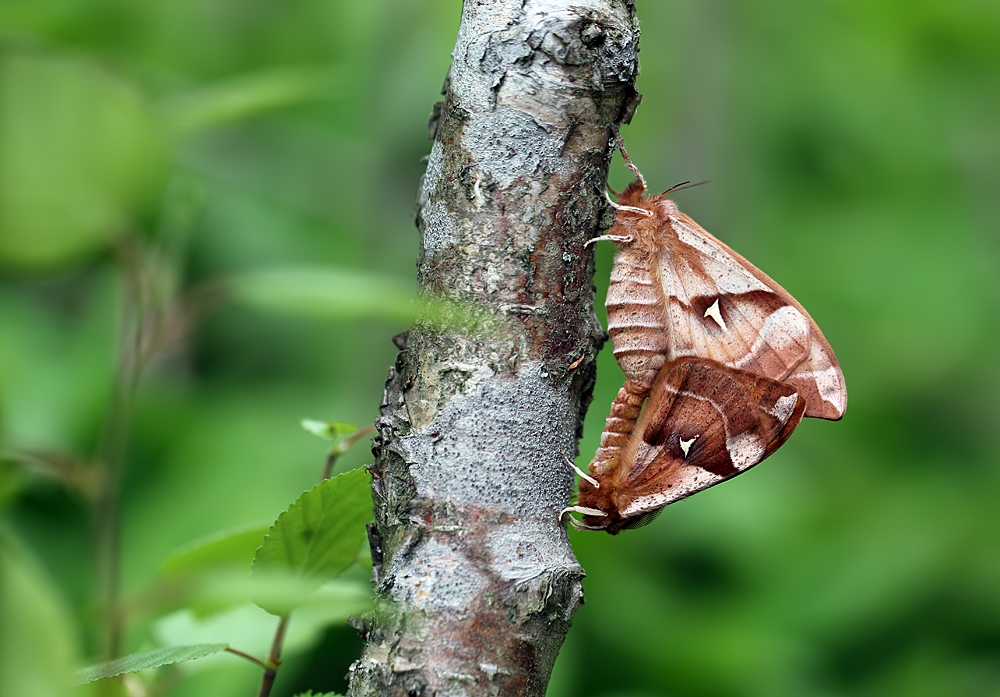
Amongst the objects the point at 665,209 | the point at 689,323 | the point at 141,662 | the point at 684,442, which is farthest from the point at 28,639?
the point at 665,209

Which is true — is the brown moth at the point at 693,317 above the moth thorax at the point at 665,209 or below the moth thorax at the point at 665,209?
below

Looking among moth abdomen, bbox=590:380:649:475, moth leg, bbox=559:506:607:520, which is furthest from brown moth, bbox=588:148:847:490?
moth leg, bbox=559:506:607:520

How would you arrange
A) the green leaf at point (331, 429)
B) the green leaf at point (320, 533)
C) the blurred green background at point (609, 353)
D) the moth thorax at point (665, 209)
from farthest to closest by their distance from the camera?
the blurred green background at point (609, 353), the moth thorax at point (665, 209), the green leaf at point (331, 429), the green leaf at point (320, 533)

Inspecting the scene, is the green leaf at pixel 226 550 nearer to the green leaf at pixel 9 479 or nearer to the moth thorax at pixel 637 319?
the green leaf at pixel 9 479

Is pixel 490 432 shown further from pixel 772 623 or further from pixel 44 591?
pixel 772 623

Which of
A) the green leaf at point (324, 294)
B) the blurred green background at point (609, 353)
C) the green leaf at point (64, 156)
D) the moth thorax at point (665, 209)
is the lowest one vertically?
the blurred green background at point (609, 353)

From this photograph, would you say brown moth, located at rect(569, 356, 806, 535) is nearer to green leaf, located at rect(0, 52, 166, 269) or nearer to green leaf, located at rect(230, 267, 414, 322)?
green leaf, located at rect(230, 267, 414, 322)

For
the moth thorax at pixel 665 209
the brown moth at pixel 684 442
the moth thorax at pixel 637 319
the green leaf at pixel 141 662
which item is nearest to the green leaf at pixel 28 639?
the green leaf at pixel 141 662

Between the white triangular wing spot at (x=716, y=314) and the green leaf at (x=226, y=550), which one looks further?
the white triangular wing spot at (x=716, y=314)
